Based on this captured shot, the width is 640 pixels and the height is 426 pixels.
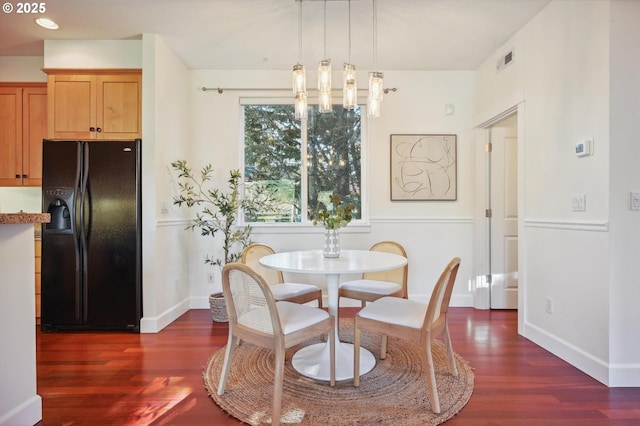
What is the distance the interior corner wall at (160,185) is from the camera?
9.50ft

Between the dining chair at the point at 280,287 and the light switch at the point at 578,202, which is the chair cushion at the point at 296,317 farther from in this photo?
the light switch at the point at 578,202

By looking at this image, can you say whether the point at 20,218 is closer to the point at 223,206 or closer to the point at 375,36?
the point at 223,206

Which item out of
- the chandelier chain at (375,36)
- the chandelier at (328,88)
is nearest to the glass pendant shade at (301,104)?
the chandelier at (328,88)

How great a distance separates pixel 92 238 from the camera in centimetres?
286

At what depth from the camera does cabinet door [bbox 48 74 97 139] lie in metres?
3.02

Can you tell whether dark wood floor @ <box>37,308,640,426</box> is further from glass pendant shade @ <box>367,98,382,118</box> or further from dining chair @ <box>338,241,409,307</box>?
glass pendant shade @ <box>367,98,382,118</box>

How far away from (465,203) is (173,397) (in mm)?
3243

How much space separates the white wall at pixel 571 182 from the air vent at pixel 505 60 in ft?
0.23

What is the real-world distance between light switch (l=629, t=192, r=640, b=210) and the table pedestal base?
1.88 metres

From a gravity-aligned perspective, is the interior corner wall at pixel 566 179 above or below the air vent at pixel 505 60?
below

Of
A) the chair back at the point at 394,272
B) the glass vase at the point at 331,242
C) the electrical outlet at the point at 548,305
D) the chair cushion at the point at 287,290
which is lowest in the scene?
the electrical outlet at the point at 548,305

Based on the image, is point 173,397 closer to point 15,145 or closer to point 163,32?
point 163,32

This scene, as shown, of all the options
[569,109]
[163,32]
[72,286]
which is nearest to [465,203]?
[569,109]

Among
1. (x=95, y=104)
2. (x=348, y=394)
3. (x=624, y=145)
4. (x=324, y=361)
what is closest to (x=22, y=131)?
(x=95, y=104)
